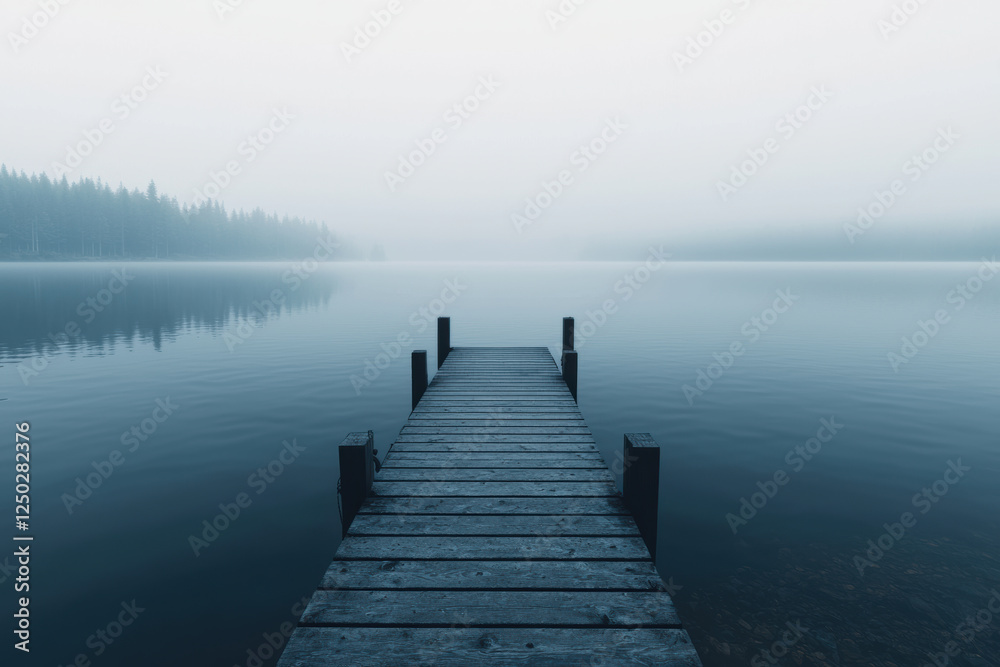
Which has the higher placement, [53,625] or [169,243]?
[169,243]

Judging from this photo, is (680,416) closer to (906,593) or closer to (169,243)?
(906,593)

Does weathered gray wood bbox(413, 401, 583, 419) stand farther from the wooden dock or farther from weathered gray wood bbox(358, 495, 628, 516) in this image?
weathered gray wood bbox(358, 495, 628, 516)

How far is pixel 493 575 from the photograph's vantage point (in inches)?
171

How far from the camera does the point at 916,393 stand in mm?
14992

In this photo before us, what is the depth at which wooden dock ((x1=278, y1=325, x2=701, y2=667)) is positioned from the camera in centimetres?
353

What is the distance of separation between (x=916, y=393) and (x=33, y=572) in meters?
20.1

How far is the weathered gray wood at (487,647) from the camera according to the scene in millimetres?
3418

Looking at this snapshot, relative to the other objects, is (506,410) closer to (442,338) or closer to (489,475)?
(489,475)

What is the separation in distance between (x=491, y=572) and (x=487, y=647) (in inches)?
33.4

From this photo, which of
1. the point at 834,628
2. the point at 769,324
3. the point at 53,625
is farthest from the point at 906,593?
the point at 769,324

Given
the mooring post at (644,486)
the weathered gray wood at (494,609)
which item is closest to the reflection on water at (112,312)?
the weathered gray wood at (494,609)

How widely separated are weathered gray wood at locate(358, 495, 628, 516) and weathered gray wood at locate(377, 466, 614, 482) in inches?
20.0

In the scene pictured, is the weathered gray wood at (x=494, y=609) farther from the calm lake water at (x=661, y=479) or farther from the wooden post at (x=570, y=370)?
the wooden post at (x=570, y=370)

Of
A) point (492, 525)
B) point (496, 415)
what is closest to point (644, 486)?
point (492, 525)
